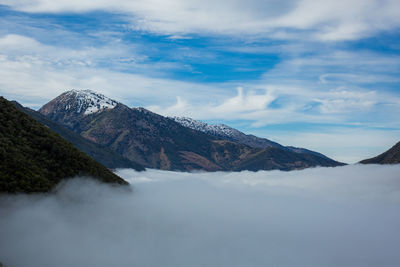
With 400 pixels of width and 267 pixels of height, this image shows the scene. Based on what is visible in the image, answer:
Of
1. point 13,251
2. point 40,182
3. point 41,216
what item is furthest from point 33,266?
point 40,182

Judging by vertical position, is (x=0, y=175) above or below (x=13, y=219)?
above

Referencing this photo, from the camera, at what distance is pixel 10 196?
175375 millimetres

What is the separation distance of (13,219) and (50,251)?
93.8ft

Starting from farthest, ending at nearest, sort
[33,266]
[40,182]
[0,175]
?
[40,182] → [33,266] → [0,175]

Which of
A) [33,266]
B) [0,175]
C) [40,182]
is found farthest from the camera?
[40,182]

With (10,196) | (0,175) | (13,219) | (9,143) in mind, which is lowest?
(13,219)

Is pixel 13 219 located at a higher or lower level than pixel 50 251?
higher

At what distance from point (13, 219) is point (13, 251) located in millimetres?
24860

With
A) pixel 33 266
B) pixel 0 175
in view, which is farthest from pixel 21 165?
pixel 33 266

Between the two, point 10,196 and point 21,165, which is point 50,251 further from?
point 21,165

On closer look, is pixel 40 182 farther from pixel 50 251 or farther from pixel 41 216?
pixel 50 251

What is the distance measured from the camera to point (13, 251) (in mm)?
172125

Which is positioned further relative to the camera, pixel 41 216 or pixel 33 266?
pixel 41 216

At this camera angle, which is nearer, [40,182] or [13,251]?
[13,251]
